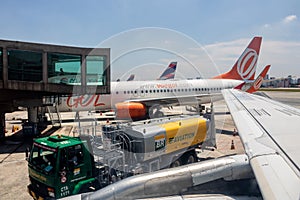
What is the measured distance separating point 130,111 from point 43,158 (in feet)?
44.6

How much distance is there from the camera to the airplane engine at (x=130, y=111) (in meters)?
20.3

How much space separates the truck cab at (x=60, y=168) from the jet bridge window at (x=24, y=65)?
8.40 metres

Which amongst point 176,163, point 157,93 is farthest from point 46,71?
point 157,93

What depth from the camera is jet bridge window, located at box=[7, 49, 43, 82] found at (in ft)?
44.6

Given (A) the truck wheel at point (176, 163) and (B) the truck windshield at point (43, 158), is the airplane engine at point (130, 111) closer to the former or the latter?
(A) the truck wheel at point (176, 163)

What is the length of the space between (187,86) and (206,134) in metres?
Answer: 16.7

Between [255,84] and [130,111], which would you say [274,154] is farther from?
[255,84]

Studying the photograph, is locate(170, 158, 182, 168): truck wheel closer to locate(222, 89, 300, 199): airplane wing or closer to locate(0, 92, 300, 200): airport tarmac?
locate(0, 92, 300, 200): airport tarmac

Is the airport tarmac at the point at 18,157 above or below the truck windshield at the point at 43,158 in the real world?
below

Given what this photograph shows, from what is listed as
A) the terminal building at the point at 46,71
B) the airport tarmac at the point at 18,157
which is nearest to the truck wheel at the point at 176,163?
the airport tarmac at the point at 18,157

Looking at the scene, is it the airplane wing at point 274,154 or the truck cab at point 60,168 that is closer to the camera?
the airplane wing at point 274,154

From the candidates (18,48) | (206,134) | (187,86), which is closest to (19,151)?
(18,48)

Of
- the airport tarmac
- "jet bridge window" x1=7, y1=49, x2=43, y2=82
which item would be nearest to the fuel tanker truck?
the airport tarmac

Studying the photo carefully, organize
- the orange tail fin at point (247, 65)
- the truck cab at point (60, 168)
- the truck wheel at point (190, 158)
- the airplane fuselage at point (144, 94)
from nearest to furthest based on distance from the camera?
the truck cab at point (60, 168) < the truck wheel at point (190, 158) < the airplane fuselage at point (144, 94) < the orange tail fin at point (247, 65)
